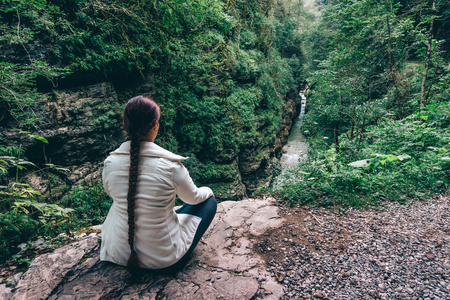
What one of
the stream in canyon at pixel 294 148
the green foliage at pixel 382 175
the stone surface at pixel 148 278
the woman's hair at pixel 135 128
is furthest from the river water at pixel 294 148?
the woman's hair at pixel 135 128

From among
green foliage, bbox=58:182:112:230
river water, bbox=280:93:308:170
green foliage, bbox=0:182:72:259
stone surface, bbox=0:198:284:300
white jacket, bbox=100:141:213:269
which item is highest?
white jacket, bbox=100:141:213:269

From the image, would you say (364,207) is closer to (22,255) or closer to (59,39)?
(22,255)

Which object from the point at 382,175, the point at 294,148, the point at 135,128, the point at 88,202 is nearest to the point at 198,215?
the point at 135,128

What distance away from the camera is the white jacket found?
1628 mm

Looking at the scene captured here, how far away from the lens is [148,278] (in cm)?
200

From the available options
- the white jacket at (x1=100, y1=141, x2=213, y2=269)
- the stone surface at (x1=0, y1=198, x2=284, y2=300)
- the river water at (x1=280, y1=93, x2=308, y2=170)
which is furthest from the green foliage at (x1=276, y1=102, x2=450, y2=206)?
the river water at (x1=280, y1=93, x2=308, y2=170)

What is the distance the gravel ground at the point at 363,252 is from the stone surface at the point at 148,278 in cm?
27

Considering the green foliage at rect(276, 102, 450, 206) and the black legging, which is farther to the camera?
the green foliage at rect(276, 102, 450, 206)

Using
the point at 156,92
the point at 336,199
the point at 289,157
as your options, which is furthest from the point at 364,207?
the point at 289,157

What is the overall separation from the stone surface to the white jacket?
0.84 feet

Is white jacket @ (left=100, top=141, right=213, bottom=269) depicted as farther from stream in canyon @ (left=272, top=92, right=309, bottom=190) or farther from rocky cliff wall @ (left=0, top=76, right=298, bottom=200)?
stream in canyon @ (left=272, top=92, right=309, bottom=190)

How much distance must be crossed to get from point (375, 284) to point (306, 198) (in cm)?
184

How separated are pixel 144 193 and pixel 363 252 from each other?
106 inches

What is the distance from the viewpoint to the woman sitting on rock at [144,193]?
5.28 feet
